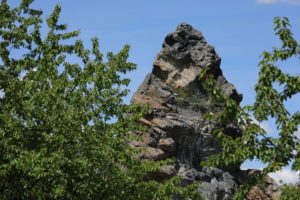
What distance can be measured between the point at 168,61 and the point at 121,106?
33.6 meters

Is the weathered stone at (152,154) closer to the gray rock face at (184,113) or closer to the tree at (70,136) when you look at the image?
the gray rock face at (184,113)

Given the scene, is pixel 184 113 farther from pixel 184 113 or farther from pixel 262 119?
pixel 262 119

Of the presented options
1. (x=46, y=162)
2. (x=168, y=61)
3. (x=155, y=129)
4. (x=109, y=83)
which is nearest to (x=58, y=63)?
(x=109, y=83)

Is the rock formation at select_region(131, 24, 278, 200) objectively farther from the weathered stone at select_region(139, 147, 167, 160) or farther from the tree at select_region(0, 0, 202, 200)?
the tree at select_region(0, 0, 202, 200)

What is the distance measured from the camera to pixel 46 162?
54.1 ft

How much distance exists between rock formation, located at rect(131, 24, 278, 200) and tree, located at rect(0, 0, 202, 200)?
2081 centimetres

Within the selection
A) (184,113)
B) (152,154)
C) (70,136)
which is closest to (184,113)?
(184,113)

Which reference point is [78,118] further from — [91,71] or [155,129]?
[155,129]

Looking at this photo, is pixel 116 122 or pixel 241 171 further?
pixel 241 171

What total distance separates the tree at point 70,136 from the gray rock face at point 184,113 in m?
20.9

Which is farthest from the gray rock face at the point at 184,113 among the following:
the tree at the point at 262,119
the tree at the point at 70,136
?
the tree at the point at 262,119

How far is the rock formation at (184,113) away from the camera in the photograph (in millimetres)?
44125

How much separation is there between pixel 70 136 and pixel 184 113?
31.2 metres

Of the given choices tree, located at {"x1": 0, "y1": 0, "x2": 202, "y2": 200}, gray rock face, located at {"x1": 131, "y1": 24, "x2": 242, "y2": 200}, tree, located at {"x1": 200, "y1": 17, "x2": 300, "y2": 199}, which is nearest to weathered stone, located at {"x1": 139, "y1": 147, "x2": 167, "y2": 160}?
gray rock face, located at {"x1": 131, "y1": 24, "x2": 242, "y2": 200}
